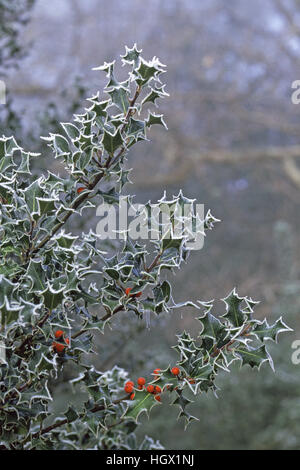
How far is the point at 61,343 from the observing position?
34.1 inches

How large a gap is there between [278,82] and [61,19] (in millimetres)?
2065

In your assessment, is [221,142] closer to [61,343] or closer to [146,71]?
[146,71]

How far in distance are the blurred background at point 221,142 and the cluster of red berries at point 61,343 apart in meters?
2.62

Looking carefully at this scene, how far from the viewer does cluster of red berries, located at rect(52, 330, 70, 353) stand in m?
0.87

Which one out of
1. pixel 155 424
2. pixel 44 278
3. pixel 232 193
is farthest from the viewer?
pixel 232 193

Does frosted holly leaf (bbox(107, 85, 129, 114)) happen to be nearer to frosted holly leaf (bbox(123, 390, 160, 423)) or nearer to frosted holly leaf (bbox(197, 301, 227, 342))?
frosted holly leaf (bbox(197, 301, 227, 342))

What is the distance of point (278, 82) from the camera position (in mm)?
4375

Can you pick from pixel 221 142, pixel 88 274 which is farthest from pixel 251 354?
pixel 221 142

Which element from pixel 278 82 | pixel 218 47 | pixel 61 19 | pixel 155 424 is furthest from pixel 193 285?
pixel 61 19

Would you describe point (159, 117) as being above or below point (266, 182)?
below

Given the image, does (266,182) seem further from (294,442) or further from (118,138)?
(118,138)

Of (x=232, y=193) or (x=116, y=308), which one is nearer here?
(x=116, y=308)

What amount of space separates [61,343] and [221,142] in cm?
420

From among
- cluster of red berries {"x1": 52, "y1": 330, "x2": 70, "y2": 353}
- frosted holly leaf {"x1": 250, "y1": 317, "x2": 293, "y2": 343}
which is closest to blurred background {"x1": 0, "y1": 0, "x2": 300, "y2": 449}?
frosted holly leaf {"x1": 250, "y1": 317, "x2": 293, "y2": 343}
